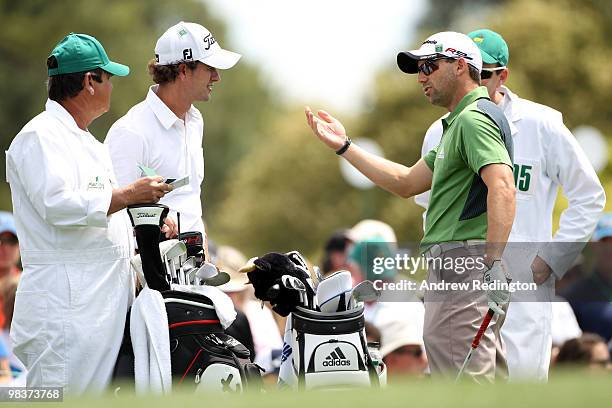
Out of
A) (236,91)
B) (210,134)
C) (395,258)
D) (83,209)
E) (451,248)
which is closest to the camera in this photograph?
(83,209)

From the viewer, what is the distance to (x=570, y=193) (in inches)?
326

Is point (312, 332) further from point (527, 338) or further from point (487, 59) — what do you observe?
point (487, 59)

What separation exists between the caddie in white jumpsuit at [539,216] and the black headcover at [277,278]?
154cm

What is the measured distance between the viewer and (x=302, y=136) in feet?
133

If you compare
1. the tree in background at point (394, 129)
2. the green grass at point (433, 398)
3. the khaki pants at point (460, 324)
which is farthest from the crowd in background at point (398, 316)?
the tree in background at point (394, 129)

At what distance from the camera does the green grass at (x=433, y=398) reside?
476cm

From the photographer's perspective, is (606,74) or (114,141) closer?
(114,141)

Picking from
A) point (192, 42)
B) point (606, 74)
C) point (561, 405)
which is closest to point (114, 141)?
point (192, 42)

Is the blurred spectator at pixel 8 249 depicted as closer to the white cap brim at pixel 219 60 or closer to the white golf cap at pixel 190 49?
the white golf cap at pixel 190 49

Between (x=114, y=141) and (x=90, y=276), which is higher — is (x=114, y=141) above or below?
above

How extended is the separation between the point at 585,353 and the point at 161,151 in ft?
12.3

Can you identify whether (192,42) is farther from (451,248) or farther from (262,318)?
(262,318)

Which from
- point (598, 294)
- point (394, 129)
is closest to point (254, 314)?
point (598, 294)

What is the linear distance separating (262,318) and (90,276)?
393 cm
